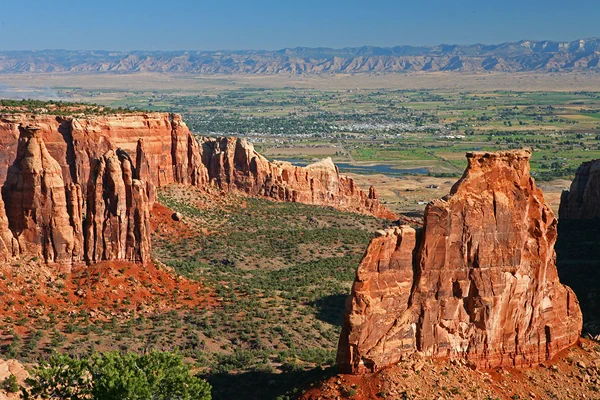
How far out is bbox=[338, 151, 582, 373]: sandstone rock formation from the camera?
37.8 m

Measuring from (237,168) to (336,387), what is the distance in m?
65.7

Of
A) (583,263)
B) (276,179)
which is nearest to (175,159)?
(276,179)

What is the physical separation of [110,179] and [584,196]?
176 feet

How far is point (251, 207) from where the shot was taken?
3752 inches

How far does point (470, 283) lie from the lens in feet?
131

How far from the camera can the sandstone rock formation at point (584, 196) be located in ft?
303

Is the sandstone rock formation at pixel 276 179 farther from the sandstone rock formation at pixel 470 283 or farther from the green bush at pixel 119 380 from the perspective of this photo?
the green bush at pixel 119 380

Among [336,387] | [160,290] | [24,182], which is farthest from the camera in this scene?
[160,290]

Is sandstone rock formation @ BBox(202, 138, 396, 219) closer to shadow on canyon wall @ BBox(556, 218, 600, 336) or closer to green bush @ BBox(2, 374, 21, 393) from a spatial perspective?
shadow on canyon wall @ BBox(556, 218, 600, 336)

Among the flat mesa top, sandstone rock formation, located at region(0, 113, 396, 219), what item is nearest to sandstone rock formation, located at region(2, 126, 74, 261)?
sandstone rock formation, located at region(0, 113, 396, 219)

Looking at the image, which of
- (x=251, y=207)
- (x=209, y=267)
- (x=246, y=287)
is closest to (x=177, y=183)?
(x=251, y=207)

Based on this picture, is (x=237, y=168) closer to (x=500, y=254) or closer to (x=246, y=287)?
(x=246, y=287)

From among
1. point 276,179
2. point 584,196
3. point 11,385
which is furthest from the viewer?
point 276,179

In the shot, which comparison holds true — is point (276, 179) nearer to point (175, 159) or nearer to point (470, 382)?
point (175, 159)
